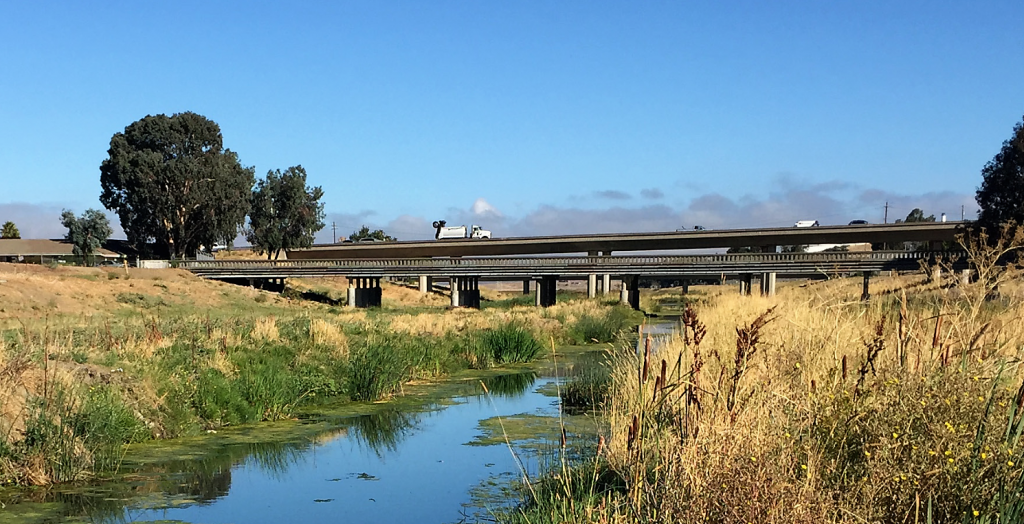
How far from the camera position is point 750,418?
7285 mm

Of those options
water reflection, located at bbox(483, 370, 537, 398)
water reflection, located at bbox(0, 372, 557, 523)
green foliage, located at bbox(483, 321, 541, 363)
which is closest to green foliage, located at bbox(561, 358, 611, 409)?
water reflection, located at bbox(0, 372, 557, 523)

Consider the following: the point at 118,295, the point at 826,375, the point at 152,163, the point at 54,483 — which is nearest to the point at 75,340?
the point at 54,483

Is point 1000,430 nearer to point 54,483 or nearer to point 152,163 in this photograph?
point 54,483

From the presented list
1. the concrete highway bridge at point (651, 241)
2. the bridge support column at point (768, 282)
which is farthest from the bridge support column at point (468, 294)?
the concrete highway bridge at point (651, 241)

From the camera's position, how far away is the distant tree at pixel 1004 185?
60.5 m

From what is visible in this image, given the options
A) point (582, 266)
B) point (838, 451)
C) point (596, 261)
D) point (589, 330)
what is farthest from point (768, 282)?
point (838, 451)

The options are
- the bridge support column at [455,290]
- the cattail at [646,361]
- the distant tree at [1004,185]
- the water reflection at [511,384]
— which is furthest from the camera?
the bridge support column at [455,290]

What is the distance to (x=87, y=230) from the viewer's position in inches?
3893

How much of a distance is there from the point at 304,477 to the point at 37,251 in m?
99.3

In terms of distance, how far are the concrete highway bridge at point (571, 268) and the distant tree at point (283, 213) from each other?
15.2 m

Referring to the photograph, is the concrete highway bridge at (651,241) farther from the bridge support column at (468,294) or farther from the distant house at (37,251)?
the bridge support column at (468,294)

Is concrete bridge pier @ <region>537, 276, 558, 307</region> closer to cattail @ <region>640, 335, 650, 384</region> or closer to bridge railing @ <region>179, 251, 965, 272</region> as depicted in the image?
bridge railing @ <region>179, 251, 965, 272</region>

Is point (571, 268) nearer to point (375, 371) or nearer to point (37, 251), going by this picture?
point (375, 371)

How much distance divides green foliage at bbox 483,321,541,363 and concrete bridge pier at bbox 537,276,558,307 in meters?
39.1
